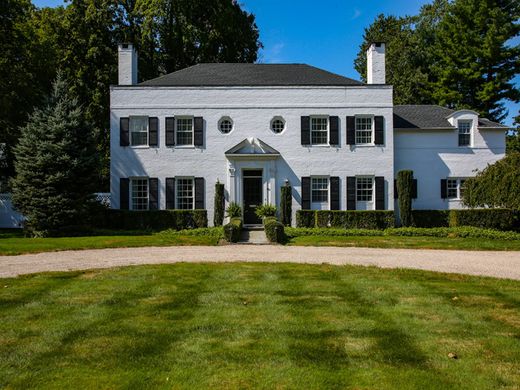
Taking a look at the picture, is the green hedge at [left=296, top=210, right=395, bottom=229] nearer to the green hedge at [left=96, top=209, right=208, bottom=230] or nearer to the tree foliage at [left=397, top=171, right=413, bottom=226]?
the tree foliage at [left=397, top=171, right=413, bottom=226]

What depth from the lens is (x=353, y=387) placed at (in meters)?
3.79

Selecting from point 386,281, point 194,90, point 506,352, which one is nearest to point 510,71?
point 194,90

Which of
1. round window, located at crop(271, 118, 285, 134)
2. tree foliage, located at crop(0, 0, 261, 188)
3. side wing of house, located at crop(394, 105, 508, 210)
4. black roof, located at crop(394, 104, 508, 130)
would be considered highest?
tree foliage, located at crop(0, 0, 261, 188)

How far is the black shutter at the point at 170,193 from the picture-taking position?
2164 centimetres

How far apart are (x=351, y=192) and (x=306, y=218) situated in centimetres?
286

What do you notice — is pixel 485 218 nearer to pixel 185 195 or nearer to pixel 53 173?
pixel 185 195

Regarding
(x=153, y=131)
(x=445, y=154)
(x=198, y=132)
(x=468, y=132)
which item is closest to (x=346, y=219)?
(x=445, y=154)

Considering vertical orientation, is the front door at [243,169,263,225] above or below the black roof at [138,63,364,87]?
below

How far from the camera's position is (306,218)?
20.7 metres

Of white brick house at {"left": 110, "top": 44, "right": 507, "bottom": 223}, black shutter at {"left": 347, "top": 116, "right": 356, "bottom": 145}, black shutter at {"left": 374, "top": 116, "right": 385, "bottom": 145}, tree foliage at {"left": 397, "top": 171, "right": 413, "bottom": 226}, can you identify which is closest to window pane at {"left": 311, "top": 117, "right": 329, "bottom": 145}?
white brick house at {"left": 110, "top": 44, "right": 507, "bottom": 223}

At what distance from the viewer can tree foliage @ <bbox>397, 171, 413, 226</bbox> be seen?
21078mm

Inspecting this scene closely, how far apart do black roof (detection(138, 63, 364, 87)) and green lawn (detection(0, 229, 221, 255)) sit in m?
8.21

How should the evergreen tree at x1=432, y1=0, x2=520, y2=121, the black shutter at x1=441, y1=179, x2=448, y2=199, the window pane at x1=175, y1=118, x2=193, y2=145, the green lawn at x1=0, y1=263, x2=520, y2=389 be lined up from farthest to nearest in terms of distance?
the evergreen tree at x1=432, y1=0, x2=520, y2=121 → the black shutter at x1=441, y1=179, x2=448, y2=199 → the window pane at x1=175, y1=118, x2=193, y2=145 → the green lawn at x1=0, y1=263, x2=520, y2=389

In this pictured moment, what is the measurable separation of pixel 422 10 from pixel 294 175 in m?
31.9
